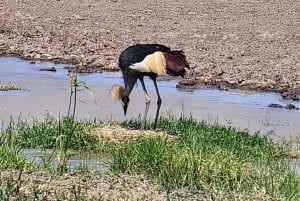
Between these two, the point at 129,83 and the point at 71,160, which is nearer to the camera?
the point at 71,160

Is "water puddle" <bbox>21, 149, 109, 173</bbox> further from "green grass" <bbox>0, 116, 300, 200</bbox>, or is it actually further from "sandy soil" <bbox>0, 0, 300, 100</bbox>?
"sandy soil" <bbox>0, 0, 300, 100</bbox>

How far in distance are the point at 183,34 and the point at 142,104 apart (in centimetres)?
817

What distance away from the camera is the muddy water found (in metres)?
13.2

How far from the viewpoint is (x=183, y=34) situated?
2266 cm

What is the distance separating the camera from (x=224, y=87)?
16.8m

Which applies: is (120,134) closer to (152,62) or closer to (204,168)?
(152,62)

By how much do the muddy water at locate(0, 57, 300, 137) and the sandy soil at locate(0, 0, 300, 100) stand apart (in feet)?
2.36

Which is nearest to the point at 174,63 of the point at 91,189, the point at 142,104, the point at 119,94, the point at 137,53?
the point at 137,53

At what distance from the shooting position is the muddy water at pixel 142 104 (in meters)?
13.2

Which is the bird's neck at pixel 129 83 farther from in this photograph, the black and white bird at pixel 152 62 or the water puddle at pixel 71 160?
the water puddle at pixel 71 160

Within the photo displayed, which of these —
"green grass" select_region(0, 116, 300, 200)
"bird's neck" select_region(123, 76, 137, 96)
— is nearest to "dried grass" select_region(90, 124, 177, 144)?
"green grass" select_region(0, 116, 300, 200)

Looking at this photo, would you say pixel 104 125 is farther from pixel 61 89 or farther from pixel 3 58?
pixel 3 58

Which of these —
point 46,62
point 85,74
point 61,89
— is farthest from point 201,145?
point 46,62

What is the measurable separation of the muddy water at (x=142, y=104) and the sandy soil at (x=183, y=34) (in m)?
0.72
